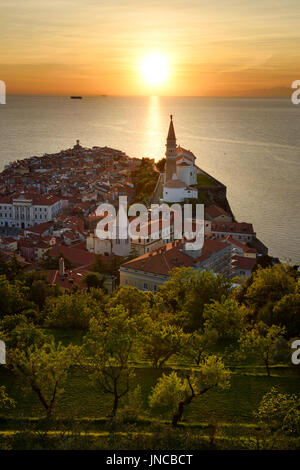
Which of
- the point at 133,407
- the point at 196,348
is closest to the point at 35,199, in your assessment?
the point at 196,348

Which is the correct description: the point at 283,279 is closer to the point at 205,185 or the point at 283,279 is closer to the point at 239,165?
the point at 205,185

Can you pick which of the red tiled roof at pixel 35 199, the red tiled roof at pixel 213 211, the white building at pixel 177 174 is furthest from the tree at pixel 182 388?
the red tiled roof at pixel 35 199

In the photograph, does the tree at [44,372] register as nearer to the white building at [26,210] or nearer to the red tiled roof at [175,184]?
the red tiled roof at [175,184]

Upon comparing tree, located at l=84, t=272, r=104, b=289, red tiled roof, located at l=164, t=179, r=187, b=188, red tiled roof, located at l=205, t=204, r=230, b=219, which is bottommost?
tree, located at l=84, t=272, r=104, b=289

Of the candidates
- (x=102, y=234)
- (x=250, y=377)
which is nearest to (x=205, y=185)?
(x=102, y=234)

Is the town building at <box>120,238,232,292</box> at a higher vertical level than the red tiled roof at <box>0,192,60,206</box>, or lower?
lower

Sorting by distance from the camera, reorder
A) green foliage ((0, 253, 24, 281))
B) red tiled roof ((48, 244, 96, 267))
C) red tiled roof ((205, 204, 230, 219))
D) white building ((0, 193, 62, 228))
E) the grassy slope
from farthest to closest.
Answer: white building ((0, 193, 62, 228)) < red tiled roof ((205, 204, 230, 219)) < red tiled roof ((48, 244, 96, 267)) < green foliage ((0, 253, 24, 281)) < the grassy slope

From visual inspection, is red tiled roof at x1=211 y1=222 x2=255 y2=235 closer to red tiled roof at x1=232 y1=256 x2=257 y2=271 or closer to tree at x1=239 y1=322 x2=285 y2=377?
red tiled roof at x1=232 y1=256 x2=257 y2=271

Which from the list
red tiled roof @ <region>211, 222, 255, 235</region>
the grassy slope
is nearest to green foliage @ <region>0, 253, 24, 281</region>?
the grassy slope
